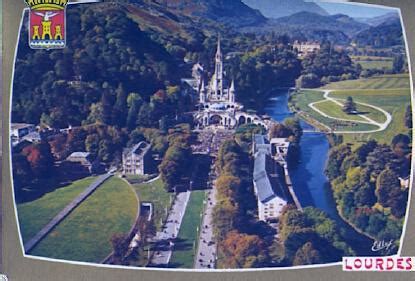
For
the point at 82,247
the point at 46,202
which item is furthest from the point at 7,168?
the point at 82,247

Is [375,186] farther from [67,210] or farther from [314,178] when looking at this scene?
[67,210]

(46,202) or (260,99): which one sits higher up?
(260,99)

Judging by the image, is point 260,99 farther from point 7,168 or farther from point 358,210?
point 7,168

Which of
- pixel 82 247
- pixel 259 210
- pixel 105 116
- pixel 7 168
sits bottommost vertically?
pixel 82 247

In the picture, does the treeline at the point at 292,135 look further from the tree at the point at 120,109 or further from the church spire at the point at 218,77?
the tree at the point at 120,109

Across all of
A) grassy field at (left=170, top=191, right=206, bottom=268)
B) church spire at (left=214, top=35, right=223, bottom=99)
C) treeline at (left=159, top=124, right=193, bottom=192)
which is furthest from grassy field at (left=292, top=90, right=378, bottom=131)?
grassy field at (left=170, top=191, right=206, bottom=268)

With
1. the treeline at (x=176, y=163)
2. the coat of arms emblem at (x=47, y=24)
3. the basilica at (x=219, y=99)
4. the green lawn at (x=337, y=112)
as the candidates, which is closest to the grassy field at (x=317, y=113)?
the green lawn at (x=337, y=112)
